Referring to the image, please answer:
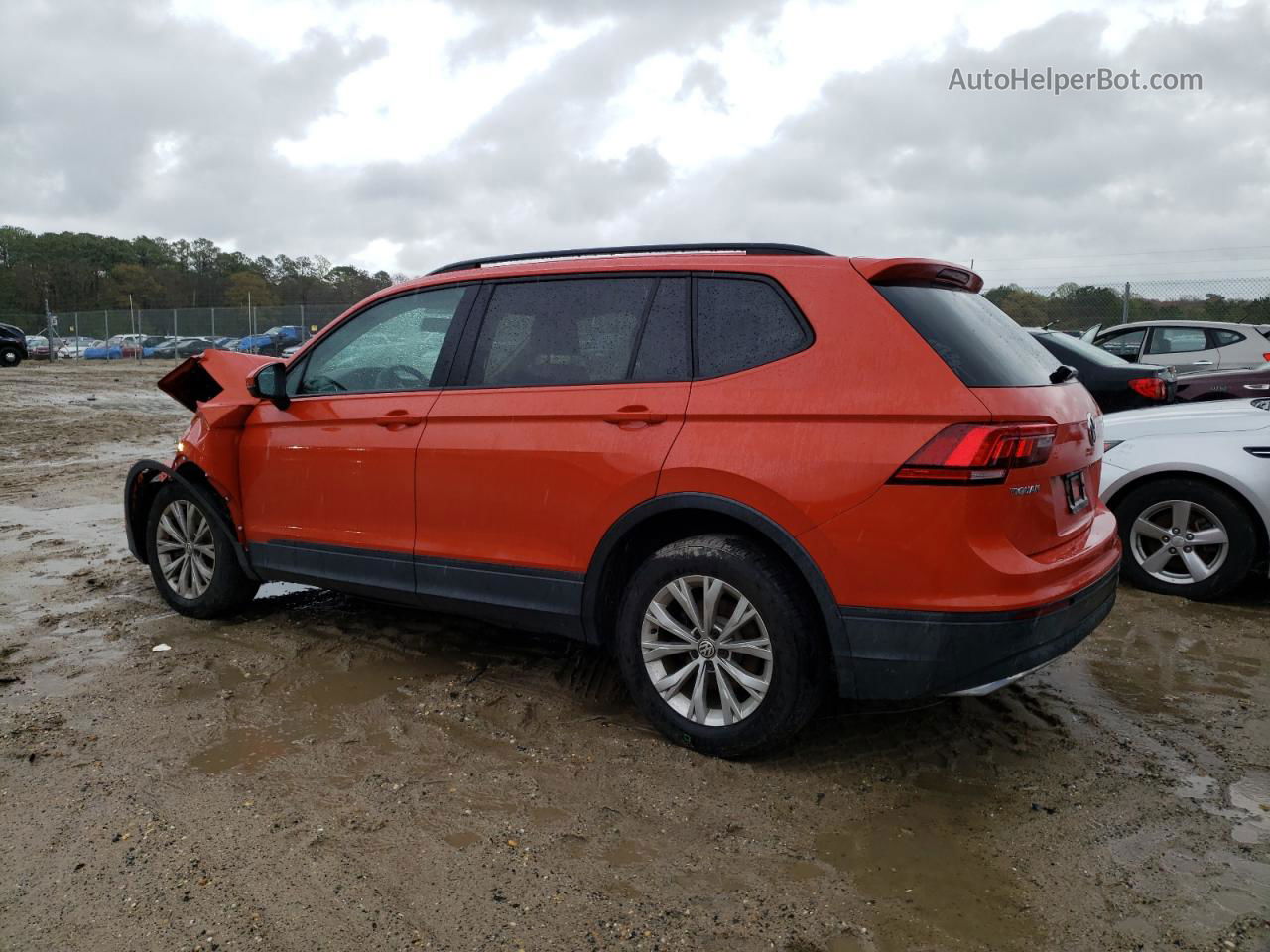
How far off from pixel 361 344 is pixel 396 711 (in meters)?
1.71

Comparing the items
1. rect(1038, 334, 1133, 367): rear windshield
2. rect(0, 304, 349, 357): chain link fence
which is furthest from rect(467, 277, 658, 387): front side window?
rect(0, 304, 349, 357): chain link fence

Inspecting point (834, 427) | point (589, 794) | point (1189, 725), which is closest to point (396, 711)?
point (589, 794)

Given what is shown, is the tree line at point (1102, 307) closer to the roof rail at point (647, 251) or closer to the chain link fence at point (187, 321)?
the roof rail at point (647, 251)

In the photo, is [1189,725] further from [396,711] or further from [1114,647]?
[396,711]

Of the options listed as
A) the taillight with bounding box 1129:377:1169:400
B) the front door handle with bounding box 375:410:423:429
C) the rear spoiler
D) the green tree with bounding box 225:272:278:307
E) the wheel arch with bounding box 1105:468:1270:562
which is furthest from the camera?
the green tree with bounding box 225:272:278:307

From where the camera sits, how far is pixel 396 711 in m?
3.77

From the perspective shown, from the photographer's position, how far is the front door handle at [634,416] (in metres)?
3.37

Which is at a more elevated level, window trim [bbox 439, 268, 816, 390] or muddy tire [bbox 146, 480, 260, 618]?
window trim [bbox 439, 268, 816, 390]

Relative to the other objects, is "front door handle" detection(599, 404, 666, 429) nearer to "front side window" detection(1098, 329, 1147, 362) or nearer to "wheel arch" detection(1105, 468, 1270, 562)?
"wheel arch" detection(1105, 468, 1270, 562)

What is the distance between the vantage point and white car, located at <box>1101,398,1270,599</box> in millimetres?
5191

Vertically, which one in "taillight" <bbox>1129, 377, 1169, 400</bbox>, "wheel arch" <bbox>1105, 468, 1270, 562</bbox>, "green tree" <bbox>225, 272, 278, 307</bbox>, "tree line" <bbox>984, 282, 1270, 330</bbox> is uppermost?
"green tree" <bbox>225, 272, 278, 307</bbox>

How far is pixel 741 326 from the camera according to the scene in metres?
3.34

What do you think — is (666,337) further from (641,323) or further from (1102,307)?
(1102,307)

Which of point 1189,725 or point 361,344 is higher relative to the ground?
point 361,344
